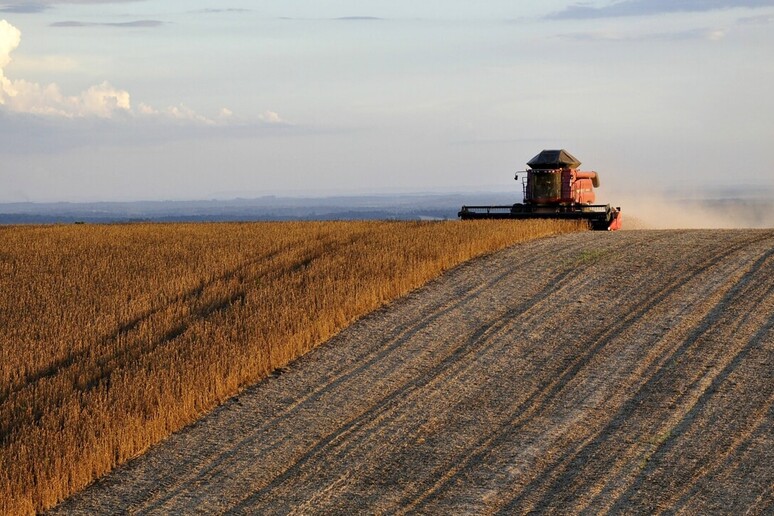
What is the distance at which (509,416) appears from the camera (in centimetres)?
1149

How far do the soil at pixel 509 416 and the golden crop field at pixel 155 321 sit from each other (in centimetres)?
38

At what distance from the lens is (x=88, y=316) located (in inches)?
624

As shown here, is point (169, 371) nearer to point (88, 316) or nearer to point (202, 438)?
point (202, 438)

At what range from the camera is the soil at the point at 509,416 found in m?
9.50

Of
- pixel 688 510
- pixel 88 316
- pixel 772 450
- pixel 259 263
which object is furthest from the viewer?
pixel 259 263

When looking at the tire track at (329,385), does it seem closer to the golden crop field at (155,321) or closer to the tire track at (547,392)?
the golden crop field at (155,321)

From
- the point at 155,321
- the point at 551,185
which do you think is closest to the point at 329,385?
the point at 155,321

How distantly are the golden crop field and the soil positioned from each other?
0.38 m

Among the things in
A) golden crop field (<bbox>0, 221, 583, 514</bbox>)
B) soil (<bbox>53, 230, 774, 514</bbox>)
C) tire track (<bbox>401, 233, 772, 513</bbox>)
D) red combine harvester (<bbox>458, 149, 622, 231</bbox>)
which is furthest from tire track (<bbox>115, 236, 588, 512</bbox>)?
red combine harvester (<bbox>458, 149, 622, 231</bbox>)

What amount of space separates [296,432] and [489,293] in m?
6.34

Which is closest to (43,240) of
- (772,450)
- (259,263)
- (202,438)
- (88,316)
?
(259,263)

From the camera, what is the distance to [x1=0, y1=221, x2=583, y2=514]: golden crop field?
10609 mm

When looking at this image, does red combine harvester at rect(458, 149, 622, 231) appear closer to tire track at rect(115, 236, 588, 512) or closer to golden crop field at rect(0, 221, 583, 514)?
golden crop field at rect(0, 221, 583, 514)

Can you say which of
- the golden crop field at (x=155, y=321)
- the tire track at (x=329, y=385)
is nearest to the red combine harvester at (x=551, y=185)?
the golden crop field at (x=155, y=321)
